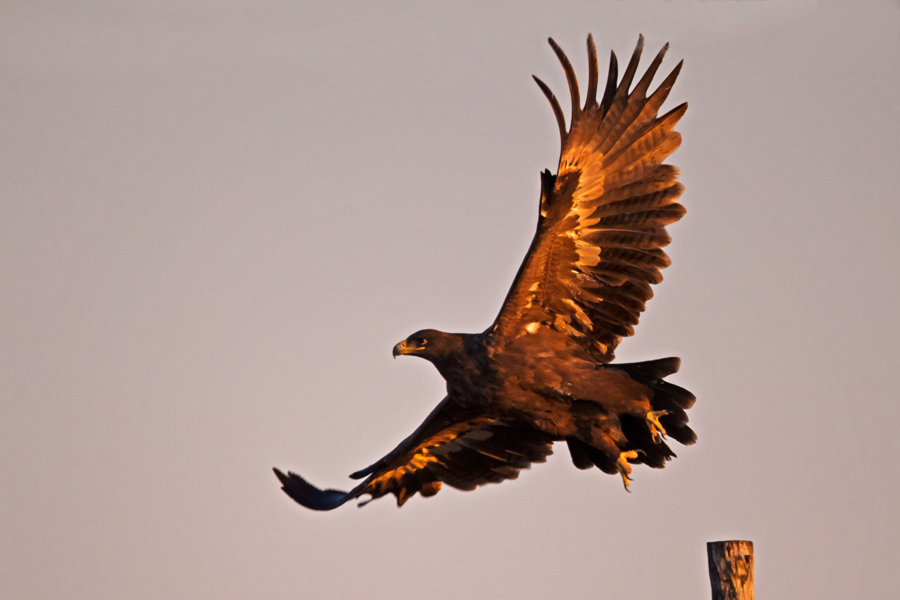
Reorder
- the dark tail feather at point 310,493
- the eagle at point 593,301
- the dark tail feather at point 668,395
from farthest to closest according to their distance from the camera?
the dark tail feather at point 310,493, the dark tail feather at point 668,395, the eagle at point 593,301

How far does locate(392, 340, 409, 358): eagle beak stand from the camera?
692cm

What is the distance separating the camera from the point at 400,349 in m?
6.95

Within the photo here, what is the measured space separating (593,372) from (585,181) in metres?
1.32

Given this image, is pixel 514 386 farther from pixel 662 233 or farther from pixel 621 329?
pixel 662 233

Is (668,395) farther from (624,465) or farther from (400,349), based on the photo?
(400,349)

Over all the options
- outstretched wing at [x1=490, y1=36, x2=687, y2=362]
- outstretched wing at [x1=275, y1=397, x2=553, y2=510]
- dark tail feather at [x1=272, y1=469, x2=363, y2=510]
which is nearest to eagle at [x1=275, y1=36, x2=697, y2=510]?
outstretched wing at [x1=490, y1=36, x2=687, y2=362]

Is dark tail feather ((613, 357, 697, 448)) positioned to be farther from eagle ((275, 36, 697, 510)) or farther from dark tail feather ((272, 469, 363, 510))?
dark tail feather ((272, 469, 363, 510))

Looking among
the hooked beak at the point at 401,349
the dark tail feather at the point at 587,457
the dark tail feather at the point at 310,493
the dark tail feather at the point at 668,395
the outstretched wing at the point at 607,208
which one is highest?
the outstretched wing at the point at 607,208

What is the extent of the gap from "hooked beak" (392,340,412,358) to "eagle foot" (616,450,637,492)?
1670mm

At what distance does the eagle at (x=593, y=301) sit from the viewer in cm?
672

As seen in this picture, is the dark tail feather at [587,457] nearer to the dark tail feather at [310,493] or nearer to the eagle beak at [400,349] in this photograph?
the eagle beak at [400,349]

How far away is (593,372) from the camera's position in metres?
6.87

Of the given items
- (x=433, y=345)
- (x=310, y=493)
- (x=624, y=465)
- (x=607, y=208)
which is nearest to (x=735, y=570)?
(x=624, y=465)

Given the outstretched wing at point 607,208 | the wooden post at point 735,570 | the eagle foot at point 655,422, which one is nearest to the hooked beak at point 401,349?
the outstretched wing at point 607,208
